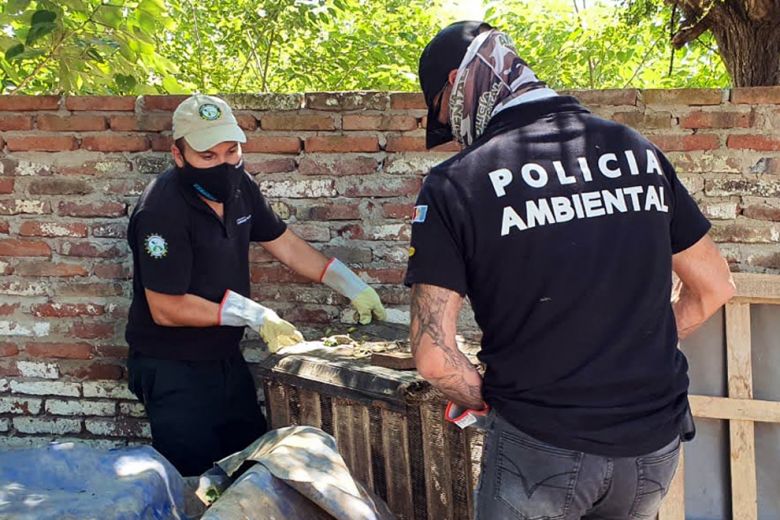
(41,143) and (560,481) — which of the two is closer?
(560,481)

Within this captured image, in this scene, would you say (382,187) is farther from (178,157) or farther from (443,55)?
(443,55)

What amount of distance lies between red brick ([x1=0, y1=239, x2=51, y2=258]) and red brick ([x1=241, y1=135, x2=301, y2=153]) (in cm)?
102

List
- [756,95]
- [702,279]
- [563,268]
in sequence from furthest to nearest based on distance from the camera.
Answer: [756,95]
[702,279]
[563,268]

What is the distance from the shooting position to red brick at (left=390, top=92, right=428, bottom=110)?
10.8 ft

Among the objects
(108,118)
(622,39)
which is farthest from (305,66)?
(108,118)

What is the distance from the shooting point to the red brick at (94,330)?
354 centimetres

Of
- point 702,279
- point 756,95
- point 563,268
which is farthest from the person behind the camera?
point 756,95

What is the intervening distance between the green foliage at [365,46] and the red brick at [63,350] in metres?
1.44

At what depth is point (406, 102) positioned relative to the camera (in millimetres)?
3322

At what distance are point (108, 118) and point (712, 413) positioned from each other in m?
2.77

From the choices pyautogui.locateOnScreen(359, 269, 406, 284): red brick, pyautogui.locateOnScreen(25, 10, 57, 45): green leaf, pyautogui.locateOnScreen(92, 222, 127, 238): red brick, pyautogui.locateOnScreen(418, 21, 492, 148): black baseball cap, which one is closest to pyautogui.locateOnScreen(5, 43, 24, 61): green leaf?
pyautogui.locateOnScreen(25, 10, 57, 45): green leaf

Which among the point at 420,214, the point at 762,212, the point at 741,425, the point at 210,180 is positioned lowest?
the point at 741,425

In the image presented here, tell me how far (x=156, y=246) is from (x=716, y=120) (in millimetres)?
2240

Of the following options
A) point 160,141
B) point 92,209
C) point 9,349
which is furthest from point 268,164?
point 9,349
